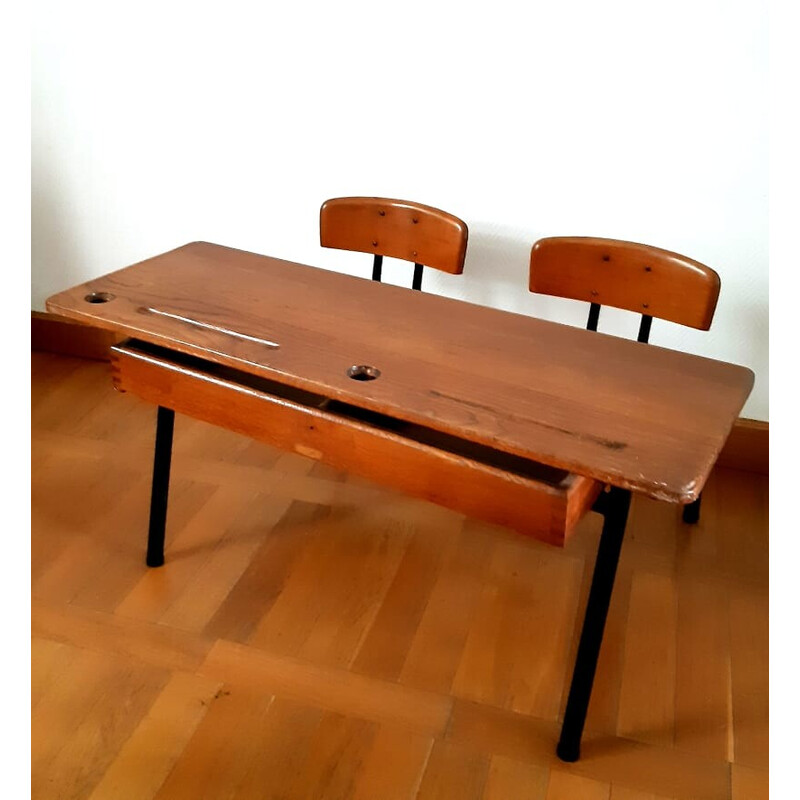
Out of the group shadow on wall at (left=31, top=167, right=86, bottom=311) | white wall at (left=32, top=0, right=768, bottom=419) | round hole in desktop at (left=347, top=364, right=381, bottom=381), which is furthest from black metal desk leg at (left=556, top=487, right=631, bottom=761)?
shadow on wall at (left=31, top=167, right=86, bottom=311)

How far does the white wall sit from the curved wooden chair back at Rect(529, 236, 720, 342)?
392 mm

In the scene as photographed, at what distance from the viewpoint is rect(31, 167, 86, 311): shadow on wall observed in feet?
9.37

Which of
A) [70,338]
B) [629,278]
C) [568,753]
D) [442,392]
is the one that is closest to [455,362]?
[442,392]

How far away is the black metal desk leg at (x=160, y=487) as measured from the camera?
190cm

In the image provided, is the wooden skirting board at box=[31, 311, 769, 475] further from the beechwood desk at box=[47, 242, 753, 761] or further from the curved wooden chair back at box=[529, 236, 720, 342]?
the curved wooden chair back at box=[529, 236, 720, 342]

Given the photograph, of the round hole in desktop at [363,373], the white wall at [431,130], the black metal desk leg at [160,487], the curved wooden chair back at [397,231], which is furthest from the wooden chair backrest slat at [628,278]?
the black metal desk leg at [160,487]

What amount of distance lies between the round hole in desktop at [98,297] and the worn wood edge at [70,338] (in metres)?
1.22

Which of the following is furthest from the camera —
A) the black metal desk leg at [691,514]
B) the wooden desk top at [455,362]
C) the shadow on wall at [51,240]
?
the shadow on wall at [51,240]

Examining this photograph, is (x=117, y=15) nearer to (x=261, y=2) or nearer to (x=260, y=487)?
(x=261, y=2)

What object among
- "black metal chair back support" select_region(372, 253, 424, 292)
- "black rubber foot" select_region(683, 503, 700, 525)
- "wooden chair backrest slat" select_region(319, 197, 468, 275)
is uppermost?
"wooden chair backrest slat" select_region(319, 197, 468, 275)

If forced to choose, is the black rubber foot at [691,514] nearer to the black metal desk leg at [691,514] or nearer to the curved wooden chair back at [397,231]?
the black metal desk leg at [691,514]

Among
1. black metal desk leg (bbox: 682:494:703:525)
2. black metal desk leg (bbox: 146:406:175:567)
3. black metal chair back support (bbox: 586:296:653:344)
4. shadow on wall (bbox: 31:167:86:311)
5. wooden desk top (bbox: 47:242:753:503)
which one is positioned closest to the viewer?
wooden desk top (bbox: 47:242:753:503)
